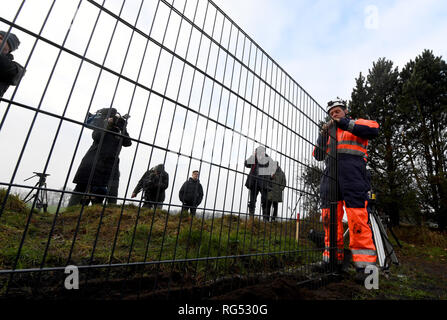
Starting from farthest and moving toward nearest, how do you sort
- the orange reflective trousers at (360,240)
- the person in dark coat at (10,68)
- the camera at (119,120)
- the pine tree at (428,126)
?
the pine tree at (428,126), the orange reflective trousers at (360,240), the camera at (119,120), the person in dark coat at (10,68)

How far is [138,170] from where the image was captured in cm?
162

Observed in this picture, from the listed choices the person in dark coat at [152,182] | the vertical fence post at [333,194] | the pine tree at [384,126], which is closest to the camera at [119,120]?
the person in dark coat at [152,182]

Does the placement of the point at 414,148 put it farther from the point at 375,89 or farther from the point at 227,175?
the point at 227,175

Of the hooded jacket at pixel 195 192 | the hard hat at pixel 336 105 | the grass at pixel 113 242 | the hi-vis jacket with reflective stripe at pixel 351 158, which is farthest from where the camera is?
the hard hat at pixel 336 105

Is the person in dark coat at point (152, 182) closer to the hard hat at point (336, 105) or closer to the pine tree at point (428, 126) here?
the hard hat at point (336, 105)

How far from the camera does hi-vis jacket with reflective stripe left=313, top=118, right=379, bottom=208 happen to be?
3.20 meters

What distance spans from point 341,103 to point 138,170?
341 centimetres

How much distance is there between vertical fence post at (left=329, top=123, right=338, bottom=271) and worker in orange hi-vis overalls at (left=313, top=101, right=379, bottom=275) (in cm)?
5

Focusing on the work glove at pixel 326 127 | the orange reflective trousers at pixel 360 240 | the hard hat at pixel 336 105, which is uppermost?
the hard hat at pixel 336 105

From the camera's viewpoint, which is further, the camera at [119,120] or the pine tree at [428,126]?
the pine tree at [428,126]

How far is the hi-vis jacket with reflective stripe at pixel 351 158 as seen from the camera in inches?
126

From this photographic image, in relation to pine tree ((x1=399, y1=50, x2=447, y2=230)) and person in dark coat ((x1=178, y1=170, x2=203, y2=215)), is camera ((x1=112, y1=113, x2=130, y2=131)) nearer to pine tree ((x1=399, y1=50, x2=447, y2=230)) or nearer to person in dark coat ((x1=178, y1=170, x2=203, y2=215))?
person in dark coat ((x1=178, y1=170, x2=203, y2=215))

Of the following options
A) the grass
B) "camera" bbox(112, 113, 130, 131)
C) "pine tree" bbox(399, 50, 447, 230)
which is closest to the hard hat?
the grass

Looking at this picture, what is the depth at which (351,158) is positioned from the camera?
3.49 m
